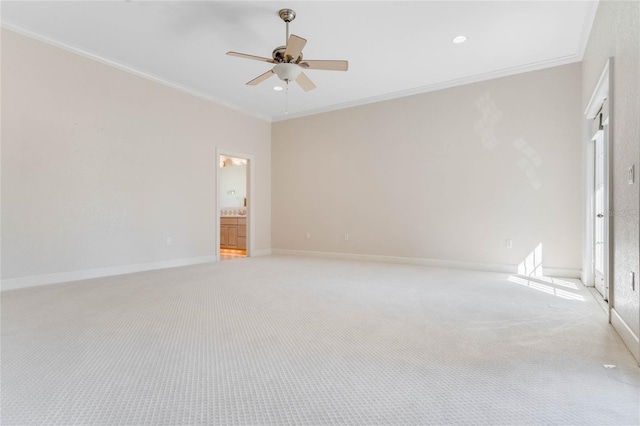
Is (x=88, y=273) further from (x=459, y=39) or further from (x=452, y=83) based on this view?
(x=452, y=83)

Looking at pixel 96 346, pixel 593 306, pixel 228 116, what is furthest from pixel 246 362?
pixel 228 116

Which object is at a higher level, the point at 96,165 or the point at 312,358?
the point at 96,165

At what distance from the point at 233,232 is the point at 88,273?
4.08 m

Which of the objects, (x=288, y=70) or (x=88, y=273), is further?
(x=88, y=273)

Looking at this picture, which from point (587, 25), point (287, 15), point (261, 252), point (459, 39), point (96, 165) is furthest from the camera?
point (261, 252)

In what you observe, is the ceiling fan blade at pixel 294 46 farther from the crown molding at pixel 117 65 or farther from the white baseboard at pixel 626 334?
the white baseboard at pixel 626 334

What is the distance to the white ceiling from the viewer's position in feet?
11.3

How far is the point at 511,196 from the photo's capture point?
4.93 m

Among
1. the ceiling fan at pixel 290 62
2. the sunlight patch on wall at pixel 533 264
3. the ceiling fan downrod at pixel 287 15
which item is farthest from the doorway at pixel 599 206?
the ceiling fan downrod at pixel 287 15

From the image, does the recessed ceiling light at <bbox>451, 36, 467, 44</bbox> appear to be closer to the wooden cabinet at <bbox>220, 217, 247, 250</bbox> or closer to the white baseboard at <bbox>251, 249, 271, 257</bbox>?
the white baseboard at <bbox>251, 249, 271, 257</bbox>

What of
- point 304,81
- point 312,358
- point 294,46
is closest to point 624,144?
point 312,358

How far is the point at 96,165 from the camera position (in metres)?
4.57

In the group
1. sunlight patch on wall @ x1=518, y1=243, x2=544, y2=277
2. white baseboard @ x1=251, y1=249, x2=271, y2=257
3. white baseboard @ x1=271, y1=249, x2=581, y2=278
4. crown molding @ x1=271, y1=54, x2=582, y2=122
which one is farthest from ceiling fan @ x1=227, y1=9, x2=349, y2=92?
white baseboard @ x1=251, y1=249, x2=271, y2=257

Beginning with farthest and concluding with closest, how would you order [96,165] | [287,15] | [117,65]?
[117,65]
[96,165]
[287,15]
